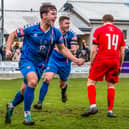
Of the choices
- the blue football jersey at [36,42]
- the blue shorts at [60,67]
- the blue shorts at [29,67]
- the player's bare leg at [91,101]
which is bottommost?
the player's bare leg at [91,101]

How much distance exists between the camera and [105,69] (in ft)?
31.7

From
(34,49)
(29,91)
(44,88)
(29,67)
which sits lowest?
(44,88)

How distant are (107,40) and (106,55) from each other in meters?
0.29

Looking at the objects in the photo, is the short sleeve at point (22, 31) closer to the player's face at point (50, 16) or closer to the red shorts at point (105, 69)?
the player's face at point (50, 16)

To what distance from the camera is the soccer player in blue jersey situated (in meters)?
8.22

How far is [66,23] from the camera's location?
37.6 feet

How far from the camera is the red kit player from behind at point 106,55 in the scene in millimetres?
9500

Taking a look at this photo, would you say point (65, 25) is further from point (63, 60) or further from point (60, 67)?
point (60, 67)

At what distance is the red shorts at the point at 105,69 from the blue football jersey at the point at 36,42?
138 cm

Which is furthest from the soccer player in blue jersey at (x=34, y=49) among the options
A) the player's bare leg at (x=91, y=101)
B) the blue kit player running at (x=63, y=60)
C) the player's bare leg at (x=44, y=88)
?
the blue kit player running at (x=63, y=60)

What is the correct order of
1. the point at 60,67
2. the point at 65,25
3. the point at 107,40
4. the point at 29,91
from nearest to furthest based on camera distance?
the point at 29,91
the point at 107,40
the point at 65,25
the point at 60,67

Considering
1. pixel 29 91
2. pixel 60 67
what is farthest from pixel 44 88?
pixel 29 91

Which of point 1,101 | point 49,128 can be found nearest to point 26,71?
point 49,128

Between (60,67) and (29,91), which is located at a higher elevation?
(60,67)
